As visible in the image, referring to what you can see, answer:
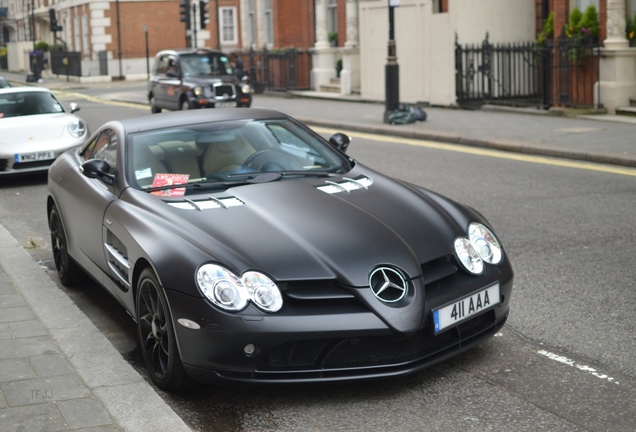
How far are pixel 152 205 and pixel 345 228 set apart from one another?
1207 mm

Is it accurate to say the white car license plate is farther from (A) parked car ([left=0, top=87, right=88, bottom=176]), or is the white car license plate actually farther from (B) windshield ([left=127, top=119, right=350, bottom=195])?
(A) parked car ([left=0, top=87, right=88, bottom=176])

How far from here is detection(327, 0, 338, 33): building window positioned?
33750 mm

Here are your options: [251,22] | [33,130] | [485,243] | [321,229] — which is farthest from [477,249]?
[251,22]

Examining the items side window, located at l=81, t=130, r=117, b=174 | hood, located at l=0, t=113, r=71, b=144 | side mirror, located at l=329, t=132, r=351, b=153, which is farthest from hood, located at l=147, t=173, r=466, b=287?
hood, located at l=0, t=113, r=71, b=144

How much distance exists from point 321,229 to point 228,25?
53.1 metres

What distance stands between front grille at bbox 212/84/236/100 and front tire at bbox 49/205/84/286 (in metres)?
16.8

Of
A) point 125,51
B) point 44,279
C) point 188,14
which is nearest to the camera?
point 44,279

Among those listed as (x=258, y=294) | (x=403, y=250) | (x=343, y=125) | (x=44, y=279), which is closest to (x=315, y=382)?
(x=258, y=294)

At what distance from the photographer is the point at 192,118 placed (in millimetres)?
6590

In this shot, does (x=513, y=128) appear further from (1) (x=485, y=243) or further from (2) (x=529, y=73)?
(1) (x=485, y=243)

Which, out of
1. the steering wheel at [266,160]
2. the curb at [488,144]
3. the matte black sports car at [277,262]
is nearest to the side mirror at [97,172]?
the matte black sports car at [277,262]

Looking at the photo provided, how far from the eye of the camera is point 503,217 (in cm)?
956

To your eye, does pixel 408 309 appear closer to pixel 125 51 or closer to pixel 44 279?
pixel 44 279

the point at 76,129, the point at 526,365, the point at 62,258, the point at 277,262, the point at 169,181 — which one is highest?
the point at 76,129
